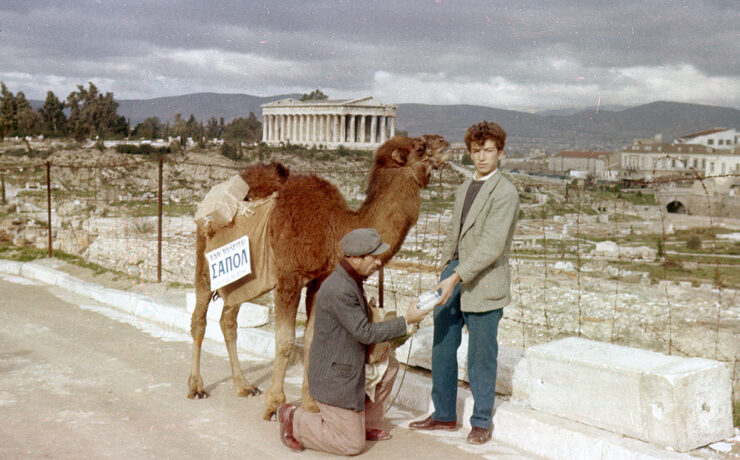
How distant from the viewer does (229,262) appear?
6.48 metres

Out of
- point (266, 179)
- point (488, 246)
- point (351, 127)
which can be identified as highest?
point (351, 127)

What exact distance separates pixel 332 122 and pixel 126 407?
137 metres

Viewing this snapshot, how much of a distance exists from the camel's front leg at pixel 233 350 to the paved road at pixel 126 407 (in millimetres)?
116

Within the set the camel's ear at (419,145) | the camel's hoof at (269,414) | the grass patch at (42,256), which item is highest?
the camel's ear at (419,145)

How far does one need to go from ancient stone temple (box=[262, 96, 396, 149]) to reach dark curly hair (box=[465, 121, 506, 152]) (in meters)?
130

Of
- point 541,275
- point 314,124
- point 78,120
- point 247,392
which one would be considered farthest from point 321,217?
point 314,124

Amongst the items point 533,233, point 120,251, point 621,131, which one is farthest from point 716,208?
point 621,131

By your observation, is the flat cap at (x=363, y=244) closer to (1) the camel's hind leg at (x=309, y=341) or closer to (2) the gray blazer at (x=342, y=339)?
(2) the gray blazer at (x=342, y=339)

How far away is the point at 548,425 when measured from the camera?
17.9ft

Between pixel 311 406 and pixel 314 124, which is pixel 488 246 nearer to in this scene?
pixel 311 406

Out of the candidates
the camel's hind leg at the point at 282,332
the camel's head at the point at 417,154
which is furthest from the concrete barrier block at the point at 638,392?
the camel's hind leg at the point at 282,332

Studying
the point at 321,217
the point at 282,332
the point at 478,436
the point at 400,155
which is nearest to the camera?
the point at 478,436

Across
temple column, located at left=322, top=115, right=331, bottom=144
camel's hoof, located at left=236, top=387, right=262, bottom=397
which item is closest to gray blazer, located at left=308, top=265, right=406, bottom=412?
camel's hoof, located at left=236, top=387, right=262, bottom=397

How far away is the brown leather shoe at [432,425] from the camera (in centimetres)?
595
